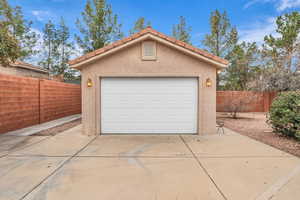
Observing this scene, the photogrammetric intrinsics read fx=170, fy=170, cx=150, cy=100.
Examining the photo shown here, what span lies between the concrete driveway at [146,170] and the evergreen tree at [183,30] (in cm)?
1872

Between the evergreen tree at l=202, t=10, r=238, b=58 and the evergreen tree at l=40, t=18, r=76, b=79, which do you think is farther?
the evergreen tree at l=40, t=18, r=76, b=79

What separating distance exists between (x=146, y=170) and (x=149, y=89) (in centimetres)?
399

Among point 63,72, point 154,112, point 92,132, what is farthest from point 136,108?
point 63,72

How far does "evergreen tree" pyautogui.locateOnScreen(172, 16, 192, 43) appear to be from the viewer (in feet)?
72.4

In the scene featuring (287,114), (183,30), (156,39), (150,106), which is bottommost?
(287,114)

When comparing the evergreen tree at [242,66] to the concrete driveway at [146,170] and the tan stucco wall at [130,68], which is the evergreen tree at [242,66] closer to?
the tan stucco wall at [130,68]

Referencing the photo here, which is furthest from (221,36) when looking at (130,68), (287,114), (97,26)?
(130,68)

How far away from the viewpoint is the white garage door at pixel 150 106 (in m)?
7.20

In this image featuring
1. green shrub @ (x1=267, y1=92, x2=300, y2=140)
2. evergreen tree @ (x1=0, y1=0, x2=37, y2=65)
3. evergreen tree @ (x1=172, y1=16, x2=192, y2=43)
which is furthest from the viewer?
evergreen tree @ (x1=172, y1=16, x2=192, y2=43)

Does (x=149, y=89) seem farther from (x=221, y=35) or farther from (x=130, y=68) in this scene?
(x=221, y=35)

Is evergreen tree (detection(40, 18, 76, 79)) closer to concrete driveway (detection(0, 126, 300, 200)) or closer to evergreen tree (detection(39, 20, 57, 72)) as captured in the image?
evergreen tree (detection(39, 20, 57, 72))

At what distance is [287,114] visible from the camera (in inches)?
248

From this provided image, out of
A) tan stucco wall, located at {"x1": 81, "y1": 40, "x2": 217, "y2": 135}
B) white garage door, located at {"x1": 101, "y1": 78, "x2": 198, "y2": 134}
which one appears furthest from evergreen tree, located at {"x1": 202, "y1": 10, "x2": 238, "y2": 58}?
white garage door, located at {"x1": 101, "y1": 78, "x2": 198, "y2": 134}

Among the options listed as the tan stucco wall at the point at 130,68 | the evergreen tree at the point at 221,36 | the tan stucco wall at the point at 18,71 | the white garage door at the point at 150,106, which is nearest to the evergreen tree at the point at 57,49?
the tan stucco wall at the point at 18,71
